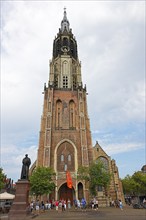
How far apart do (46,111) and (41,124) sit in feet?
9.49

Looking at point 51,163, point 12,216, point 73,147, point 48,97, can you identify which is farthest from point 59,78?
point 12,216

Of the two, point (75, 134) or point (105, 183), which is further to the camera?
point (75, 134)

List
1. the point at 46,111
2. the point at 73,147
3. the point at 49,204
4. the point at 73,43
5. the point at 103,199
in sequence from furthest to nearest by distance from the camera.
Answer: the point at 73,43 → the point at 46,111 → the point at 73,147 → the point at 103,199 → the point at 49,204

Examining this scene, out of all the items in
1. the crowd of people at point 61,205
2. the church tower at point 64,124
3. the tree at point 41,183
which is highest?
the church tower at point 64,124

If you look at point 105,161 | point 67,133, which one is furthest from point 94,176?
point 105,161

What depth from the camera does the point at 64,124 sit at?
36969mm

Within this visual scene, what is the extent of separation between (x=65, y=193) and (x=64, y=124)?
12452mm

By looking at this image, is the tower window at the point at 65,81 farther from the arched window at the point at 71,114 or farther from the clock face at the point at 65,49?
the clock face at the point at 65,49

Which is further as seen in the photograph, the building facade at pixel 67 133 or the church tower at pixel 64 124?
the church tower at pixel 64 124

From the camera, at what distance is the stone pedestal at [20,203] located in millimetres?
12445

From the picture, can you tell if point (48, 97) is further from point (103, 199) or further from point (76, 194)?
point (103, 199)

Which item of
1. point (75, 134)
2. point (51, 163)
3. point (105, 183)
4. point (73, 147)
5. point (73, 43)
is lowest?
point (105, 183)

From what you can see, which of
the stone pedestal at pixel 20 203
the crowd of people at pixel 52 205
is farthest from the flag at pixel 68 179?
the stone pedestal at pixel 20 203

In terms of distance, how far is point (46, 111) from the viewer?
37906mm
